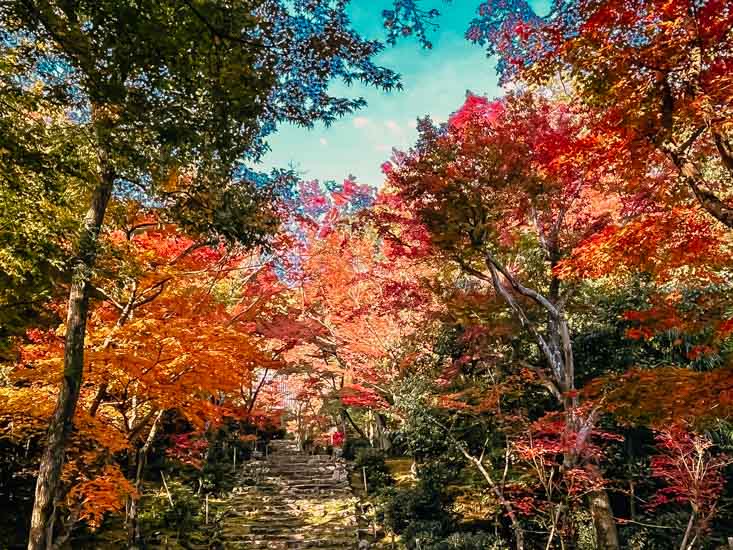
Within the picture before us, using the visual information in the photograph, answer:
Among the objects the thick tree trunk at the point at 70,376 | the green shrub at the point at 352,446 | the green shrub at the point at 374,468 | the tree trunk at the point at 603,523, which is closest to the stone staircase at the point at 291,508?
the green shrub at the point at 374,468

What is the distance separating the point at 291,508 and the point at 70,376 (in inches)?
364

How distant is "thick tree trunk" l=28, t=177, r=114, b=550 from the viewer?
5.42 meters

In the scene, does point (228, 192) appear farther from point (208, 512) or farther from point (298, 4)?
point (208, 512)

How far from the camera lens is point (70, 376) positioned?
6.22 meters

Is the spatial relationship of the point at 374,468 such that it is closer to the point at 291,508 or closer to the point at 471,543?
the point at 291,508

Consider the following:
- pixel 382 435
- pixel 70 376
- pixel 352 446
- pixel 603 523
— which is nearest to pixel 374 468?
pixel 382 435

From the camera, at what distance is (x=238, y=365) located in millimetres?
8000

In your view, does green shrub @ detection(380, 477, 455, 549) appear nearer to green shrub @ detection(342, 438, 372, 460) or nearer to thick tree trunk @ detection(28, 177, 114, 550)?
green shrub @ detection(342, 438, 372, 460)

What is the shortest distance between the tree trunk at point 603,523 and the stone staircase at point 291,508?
5.68 metres

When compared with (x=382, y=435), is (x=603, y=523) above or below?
below

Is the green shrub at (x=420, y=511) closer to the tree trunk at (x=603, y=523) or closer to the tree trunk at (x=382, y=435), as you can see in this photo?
the tree trunk at (x=603, y=523)

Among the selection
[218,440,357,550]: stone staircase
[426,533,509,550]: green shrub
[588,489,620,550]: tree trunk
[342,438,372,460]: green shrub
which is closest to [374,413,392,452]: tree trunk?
[342,438,372,460]: green shrub

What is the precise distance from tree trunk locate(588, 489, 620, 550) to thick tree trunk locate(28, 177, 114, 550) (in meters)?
8.83

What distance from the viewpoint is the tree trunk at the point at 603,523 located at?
309 inches
